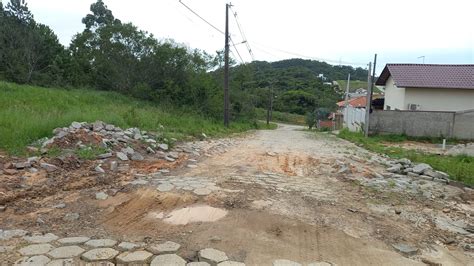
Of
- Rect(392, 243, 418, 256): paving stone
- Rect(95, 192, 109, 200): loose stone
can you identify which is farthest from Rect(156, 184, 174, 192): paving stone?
Rect(392, 243, 418, 256): paving stone

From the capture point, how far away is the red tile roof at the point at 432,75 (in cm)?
2145

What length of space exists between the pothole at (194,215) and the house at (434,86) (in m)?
19.8

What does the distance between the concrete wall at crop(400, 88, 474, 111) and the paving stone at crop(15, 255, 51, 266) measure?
73.5 feet

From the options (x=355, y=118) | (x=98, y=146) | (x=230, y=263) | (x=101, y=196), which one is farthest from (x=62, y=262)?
(x=355, y=118)

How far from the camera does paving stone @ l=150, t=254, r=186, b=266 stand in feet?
11.1

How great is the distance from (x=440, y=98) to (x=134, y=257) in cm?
2266

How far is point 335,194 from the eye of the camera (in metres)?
5.95

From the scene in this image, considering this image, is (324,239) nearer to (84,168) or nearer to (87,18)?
(84,168)

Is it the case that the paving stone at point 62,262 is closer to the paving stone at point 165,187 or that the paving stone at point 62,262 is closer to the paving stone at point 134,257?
the paving stone at point 134,257

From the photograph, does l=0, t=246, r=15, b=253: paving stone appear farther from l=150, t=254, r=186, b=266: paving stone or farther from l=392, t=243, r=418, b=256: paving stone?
l=392, t=243, r=418, b=256: paving stone

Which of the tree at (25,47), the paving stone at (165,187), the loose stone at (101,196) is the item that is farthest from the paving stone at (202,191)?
the tree at (25,47)

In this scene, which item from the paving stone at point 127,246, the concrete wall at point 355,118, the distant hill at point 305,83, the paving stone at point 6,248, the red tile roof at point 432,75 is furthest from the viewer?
the distant hill at point 305,83

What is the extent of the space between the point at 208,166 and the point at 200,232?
3640 mm

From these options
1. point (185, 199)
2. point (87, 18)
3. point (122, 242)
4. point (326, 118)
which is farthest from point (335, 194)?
point (326, 118)
